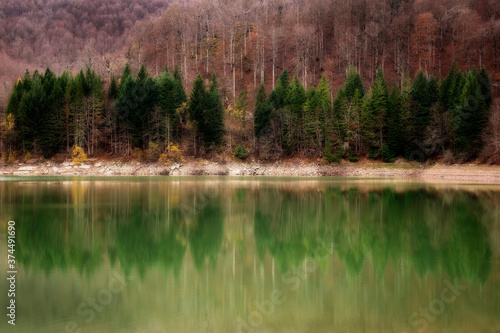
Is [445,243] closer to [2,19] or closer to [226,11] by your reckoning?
[226,11]

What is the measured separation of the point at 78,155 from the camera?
212 feet

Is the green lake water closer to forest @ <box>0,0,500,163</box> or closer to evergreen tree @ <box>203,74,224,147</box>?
forest @ <box>0,0,500,163</box>

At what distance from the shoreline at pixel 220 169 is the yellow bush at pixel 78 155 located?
28.9 inches

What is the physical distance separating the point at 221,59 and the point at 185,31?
36.3ft

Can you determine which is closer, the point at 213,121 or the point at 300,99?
the point at 213,121

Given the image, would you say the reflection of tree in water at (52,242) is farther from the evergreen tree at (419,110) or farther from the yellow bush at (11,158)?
the evergreen tree at (419,110)

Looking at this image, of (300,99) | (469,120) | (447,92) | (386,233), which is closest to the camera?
(386,233)

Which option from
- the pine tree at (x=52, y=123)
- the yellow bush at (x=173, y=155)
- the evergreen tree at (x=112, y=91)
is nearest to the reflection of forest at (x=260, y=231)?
the yellow bush at (x=173, y=155)

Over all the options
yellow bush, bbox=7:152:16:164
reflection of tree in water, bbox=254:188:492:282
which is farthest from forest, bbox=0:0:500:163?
reflection of tree in water, bbox=254:188:492:282

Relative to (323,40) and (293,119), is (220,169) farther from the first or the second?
(323,40)

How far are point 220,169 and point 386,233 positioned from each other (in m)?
48.1

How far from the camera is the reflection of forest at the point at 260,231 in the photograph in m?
12.2

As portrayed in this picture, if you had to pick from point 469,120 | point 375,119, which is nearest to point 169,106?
point 375,119

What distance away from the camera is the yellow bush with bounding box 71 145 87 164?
63794mm
